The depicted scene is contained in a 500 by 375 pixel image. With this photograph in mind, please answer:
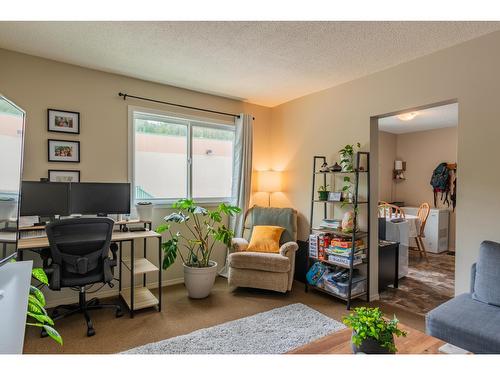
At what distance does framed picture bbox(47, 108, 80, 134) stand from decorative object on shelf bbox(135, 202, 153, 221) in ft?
3.14

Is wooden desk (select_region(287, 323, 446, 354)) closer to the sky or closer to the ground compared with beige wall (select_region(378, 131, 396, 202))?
closer to the ground

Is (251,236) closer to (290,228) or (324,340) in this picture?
(290,228)

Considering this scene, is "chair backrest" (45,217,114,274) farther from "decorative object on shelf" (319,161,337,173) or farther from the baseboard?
"decorative object on shelf" (319,161,337,173)

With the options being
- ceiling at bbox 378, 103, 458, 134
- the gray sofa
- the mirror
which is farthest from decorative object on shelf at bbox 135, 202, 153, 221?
ceiling at bbox 378, 103, 458, 134

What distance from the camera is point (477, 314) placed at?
1.85 meters

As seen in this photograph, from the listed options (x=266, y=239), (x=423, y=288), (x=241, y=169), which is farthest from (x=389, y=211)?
(x=241, y=169)

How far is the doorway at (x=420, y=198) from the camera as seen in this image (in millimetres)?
3686

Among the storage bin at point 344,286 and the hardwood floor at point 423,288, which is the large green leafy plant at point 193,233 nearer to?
the storage bin at point 344,286

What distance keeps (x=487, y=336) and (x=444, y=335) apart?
23cm

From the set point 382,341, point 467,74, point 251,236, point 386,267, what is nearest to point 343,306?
point 386,267

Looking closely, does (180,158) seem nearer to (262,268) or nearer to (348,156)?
(262,268)

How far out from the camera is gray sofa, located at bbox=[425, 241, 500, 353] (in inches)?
65.9

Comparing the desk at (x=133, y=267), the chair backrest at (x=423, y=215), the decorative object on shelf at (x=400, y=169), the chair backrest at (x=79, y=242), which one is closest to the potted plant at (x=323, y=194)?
the desk at (x=133, y=267)

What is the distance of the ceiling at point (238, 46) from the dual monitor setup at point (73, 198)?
3.96 feet
